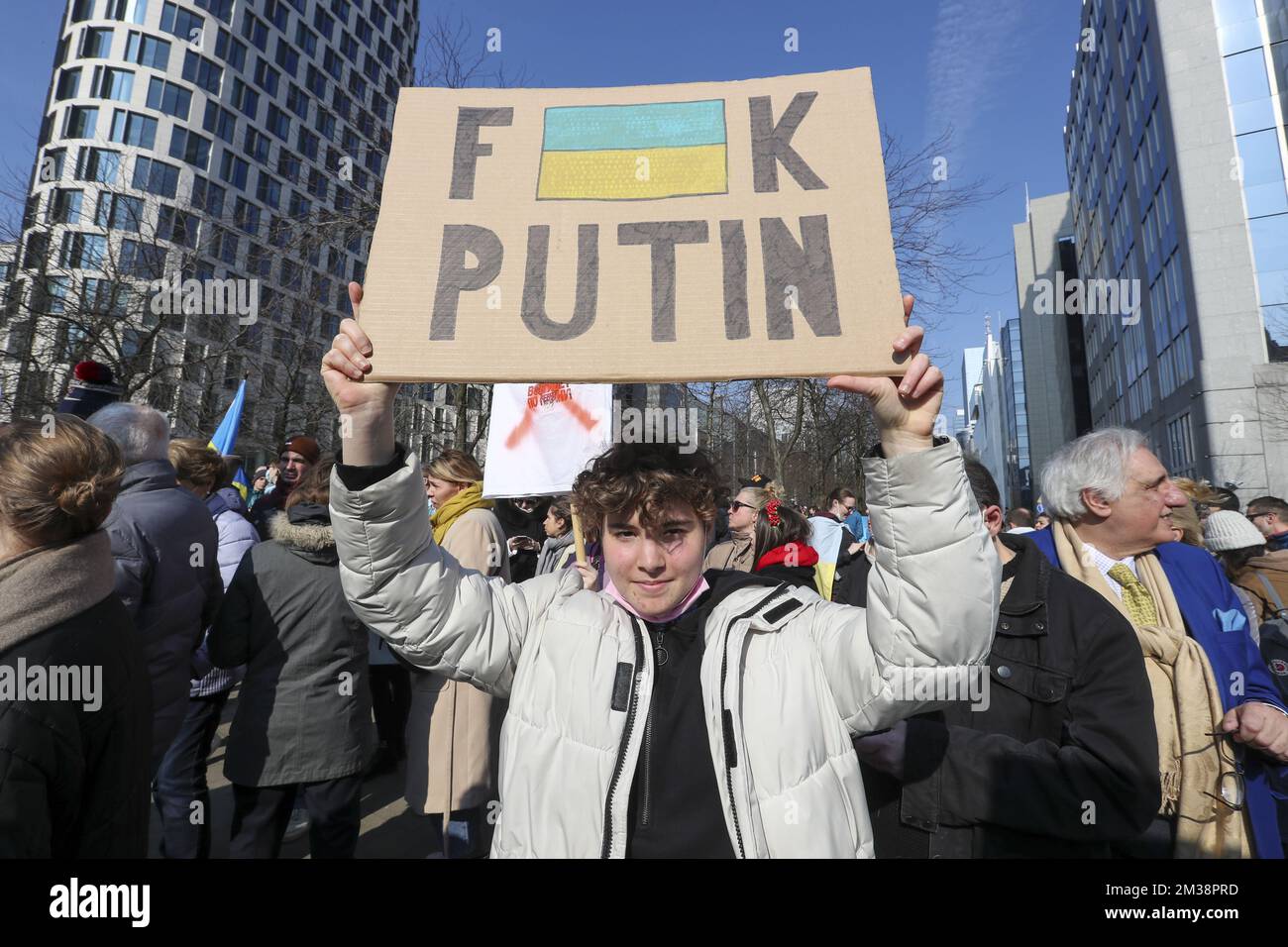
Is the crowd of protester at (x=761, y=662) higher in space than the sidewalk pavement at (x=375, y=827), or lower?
higher

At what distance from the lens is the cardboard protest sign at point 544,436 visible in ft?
13.0

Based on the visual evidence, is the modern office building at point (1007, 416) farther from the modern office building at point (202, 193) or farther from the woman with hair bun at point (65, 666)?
the woman with hair bun at point (65, 666)

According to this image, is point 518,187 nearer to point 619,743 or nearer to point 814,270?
point 814,270

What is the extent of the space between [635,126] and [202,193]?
159ft

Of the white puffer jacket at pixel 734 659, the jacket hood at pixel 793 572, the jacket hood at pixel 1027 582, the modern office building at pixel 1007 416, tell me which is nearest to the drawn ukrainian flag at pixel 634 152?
the white puffer jacket at pixel 734 659

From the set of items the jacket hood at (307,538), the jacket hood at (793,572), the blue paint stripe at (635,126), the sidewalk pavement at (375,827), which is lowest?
the sidewalk pavement at (375,827)

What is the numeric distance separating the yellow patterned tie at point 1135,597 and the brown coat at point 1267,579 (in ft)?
7.70

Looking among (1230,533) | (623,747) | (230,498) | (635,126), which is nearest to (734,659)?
(623,747)

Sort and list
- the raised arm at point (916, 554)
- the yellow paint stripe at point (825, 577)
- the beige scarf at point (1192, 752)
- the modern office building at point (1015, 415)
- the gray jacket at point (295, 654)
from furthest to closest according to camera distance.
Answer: the modern office building at point (1015, 415) < the yellow paint stripe at point (825, 577) < the gray jacket at point (295, 654) < the beige scarf at point (1192, 752) < the raised arm at point (916, 554)

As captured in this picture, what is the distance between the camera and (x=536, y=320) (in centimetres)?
166

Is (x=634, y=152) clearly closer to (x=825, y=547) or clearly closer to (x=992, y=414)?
(x=825, y=547)

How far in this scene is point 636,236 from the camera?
1751 millimetres

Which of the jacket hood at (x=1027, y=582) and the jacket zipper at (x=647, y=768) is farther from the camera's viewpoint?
the jacket hood at (x=1027, y=582)

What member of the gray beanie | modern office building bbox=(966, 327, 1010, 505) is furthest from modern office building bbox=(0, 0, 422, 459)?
modern office building bbox=(966, 327, 1010, 505)
